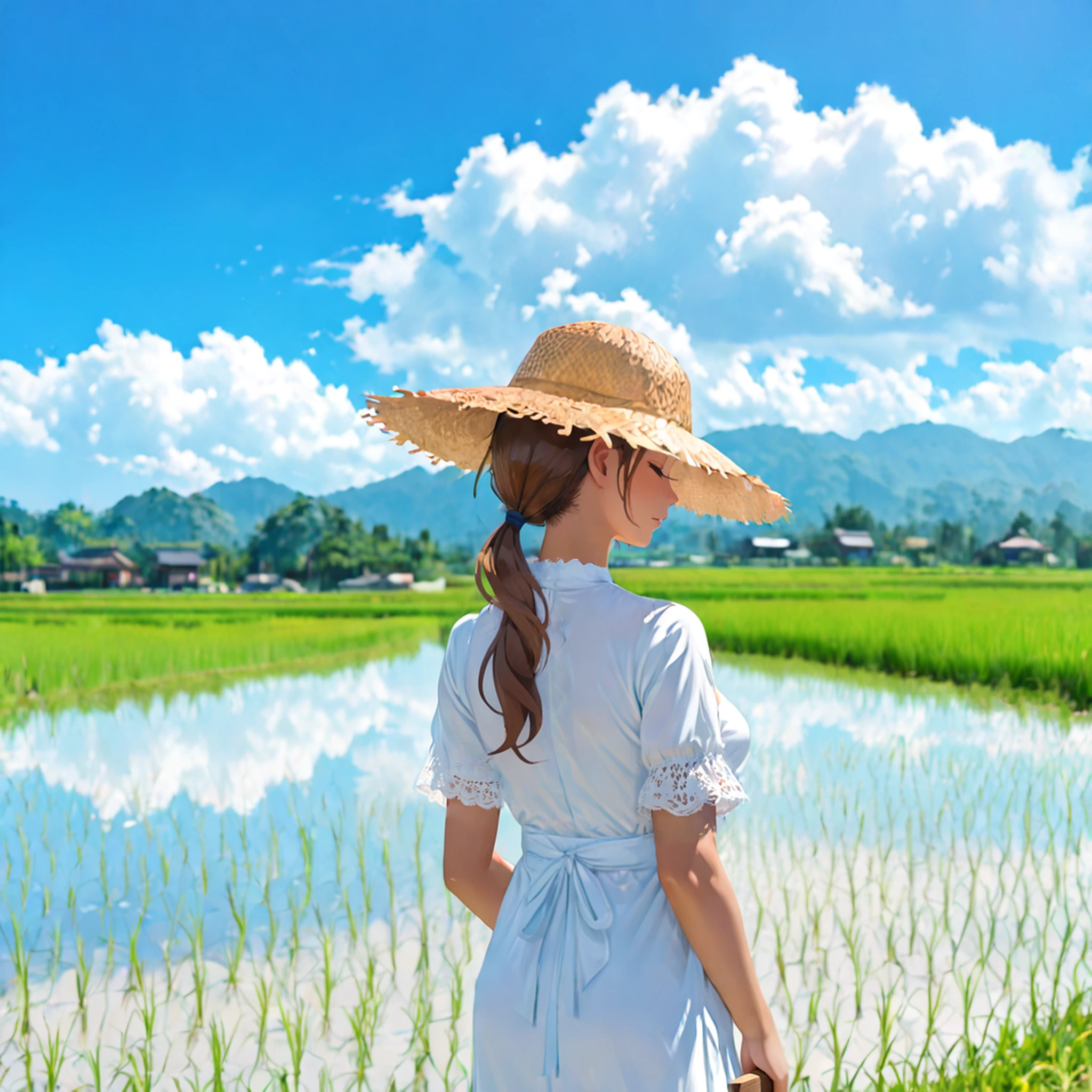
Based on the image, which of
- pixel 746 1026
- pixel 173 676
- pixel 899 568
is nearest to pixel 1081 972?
pixel 746 1026

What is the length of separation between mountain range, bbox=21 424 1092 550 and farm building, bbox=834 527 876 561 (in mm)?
3354

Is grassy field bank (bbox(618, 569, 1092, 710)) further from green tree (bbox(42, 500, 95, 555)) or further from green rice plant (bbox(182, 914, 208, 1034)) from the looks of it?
green tree (bbox(42, 500, 95, 555))

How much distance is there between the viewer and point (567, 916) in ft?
3.25

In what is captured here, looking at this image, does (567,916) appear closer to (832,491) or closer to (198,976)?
(198,976)

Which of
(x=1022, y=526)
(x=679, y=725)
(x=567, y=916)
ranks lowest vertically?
(x=567, y=916)

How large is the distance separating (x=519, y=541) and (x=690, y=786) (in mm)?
340

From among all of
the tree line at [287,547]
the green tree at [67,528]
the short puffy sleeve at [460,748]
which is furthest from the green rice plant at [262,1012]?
the green tree at [67,528]

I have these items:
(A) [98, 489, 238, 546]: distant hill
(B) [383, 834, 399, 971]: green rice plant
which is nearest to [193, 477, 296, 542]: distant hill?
(A) [98, 489, 238, 546]: distant hill

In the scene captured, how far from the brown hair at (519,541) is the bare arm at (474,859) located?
153mm

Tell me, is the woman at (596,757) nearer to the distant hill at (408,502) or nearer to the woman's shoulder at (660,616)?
the woman's shoulder at (660,616)

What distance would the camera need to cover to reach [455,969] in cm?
253

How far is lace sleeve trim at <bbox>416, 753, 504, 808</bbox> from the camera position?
41.9 inches

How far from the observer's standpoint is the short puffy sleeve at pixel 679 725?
905 mm

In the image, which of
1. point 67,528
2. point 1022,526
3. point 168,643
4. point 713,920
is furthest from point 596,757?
point 1022,526
